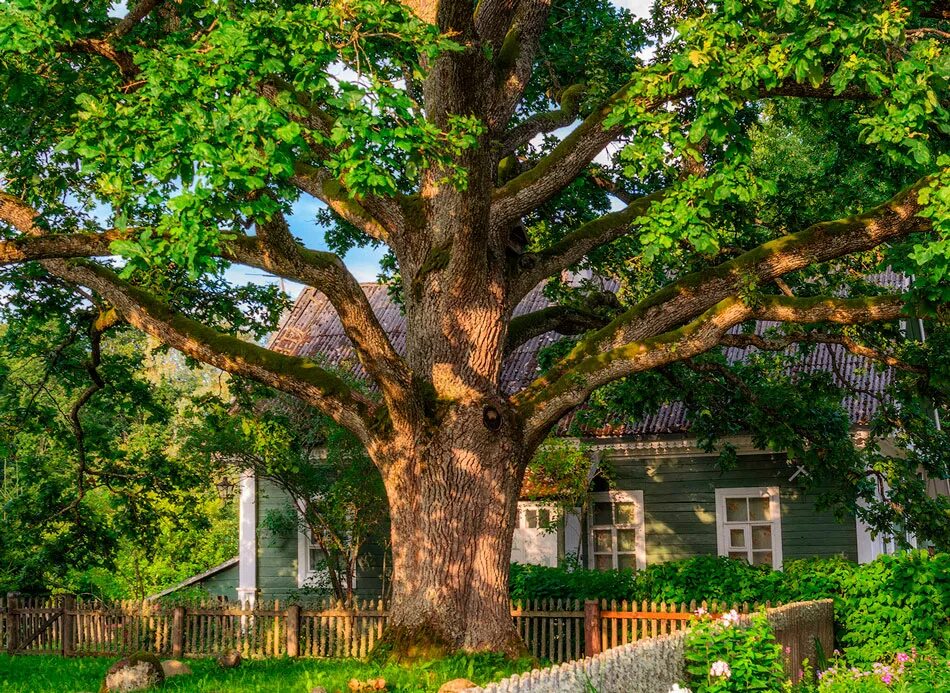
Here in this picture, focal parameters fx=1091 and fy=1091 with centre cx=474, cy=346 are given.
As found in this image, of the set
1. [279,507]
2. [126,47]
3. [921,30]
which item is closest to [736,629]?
[921,30]

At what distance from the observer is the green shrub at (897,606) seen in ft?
46.2

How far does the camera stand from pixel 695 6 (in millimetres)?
14484

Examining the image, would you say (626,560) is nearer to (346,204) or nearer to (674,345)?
(674,345)

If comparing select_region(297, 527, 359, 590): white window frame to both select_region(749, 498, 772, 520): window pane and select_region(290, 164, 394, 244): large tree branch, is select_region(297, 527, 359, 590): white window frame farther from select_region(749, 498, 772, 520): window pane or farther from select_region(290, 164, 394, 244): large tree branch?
select_region(290, 164, 394, 244): large tree branch

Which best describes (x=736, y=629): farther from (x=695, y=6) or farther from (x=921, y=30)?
(x=695, y=6)

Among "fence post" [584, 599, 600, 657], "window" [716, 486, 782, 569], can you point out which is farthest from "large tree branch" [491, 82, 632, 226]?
"window" [716, 486, 782, 569]

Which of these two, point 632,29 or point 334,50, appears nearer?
point 334,50

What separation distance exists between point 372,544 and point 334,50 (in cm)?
1559

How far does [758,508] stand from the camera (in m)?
21.6

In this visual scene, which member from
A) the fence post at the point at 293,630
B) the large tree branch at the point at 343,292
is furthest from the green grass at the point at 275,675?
the large tree branch at the point at 343,292

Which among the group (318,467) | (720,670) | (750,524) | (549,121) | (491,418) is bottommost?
(720,670)

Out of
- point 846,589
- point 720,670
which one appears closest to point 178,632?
point 846,589

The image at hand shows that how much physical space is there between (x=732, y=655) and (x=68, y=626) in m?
14.5

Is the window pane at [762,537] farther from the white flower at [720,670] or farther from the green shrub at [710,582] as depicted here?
the white flower at [720,670]
